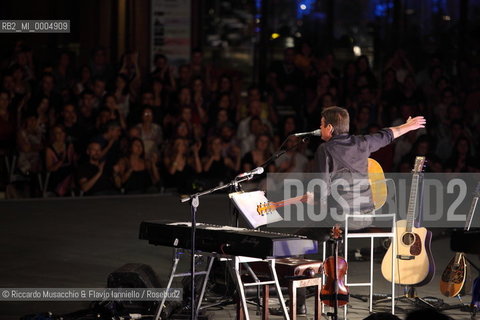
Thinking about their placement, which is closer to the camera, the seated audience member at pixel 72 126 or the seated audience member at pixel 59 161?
the seated audience member at pixel 59 161

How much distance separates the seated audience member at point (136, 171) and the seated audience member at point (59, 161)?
1.50 ft

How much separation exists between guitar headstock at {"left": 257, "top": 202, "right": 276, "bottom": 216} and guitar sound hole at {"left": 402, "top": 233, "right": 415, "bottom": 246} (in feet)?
3.53

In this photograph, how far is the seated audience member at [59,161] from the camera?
9.33 meters

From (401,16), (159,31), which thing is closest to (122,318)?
(159,31)

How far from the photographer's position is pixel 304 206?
7398mm

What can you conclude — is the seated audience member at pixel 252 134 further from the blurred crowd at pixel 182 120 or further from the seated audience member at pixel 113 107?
the seated audience member at pixel 113 107

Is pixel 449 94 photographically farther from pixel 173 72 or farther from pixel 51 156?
pixel 51 156

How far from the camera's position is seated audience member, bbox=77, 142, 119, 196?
9445 mm

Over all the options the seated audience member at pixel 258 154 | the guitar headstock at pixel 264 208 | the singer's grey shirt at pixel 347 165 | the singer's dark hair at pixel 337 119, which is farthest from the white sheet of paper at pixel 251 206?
the seated audience member at pixel 258 154

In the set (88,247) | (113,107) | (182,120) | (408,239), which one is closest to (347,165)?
(408,239)

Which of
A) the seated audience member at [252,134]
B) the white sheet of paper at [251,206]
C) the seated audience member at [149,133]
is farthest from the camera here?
the seated audience member at [252,134]

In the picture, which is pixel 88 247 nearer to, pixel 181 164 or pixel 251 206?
pixel 181 164

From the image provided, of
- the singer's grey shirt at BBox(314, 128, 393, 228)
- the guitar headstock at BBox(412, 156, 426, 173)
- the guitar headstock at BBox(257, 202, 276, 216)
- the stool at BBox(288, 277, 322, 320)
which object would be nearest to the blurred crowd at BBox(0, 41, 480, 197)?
the guitar headstock at BBox(412, 156, 426, 173)

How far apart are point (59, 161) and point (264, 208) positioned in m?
4.32
